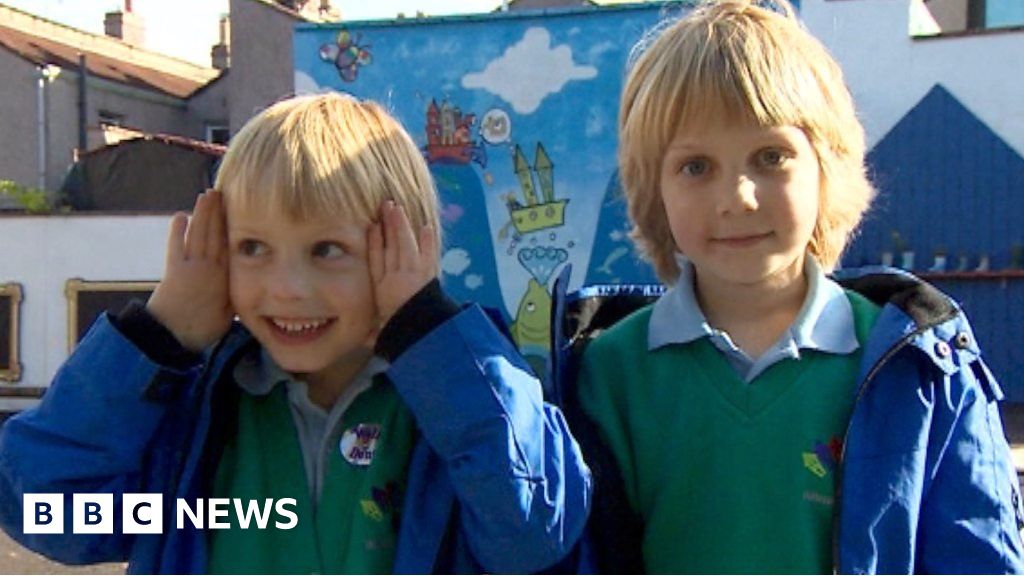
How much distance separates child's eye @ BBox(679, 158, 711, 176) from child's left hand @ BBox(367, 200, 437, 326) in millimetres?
383

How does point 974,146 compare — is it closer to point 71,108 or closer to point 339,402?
point 339,402

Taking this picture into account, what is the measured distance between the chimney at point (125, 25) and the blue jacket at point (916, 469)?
25360 millimetres

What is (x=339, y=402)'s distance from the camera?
1700mm

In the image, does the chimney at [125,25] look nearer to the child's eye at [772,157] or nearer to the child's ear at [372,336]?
the child's ear at [372,336]

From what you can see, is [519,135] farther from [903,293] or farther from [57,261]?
[903,293]

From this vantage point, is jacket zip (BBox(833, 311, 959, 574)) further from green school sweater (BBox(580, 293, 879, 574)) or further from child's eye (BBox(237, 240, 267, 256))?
child's eye (BBox(237, 240, 267, 256))

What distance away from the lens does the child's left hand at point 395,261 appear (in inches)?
62.2

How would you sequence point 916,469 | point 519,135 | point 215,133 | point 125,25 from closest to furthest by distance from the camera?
point 916,469 → point 519,135 → point 215,133 → point 125,25

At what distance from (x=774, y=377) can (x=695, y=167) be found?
12.6 inches

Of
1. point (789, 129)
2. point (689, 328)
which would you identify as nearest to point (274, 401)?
point (689, 328)

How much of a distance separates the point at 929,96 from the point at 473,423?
887 cm

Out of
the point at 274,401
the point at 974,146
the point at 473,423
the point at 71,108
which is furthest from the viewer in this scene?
the point at 71,108

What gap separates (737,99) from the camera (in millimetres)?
1605

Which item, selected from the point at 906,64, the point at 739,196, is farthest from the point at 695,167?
the point at 906,64
